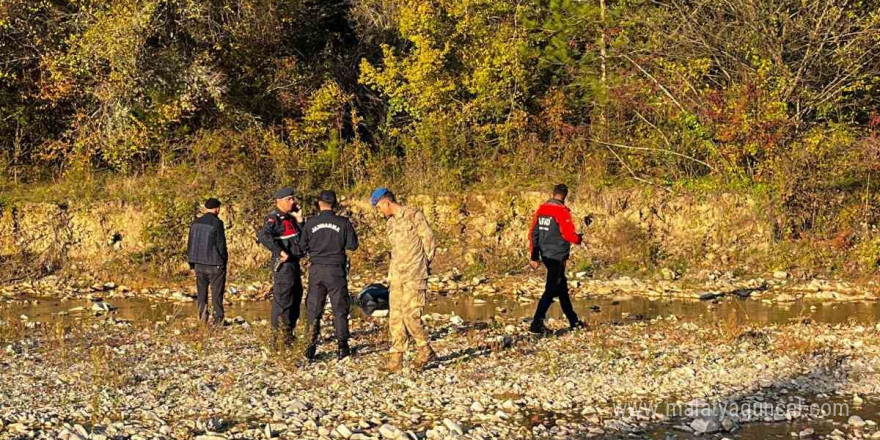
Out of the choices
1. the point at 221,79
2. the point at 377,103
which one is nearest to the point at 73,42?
the point at 221,79

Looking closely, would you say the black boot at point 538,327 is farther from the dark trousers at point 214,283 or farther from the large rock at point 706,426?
the large rock at point 706,426

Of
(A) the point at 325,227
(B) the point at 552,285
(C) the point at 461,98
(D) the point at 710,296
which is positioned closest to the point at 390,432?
(A) the point at 325,227

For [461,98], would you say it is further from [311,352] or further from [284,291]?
[311,352]

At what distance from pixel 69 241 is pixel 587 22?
1278 cm

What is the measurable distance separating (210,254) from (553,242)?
4.74 metres

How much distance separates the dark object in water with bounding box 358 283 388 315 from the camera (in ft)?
54.3

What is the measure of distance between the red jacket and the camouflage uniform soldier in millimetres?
2667

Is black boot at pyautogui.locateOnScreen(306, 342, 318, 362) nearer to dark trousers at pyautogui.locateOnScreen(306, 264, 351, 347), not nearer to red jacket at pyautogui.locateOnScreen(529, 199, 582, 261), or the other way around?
dark trousers at pyautogui.locateOnScreen(306, 264, 351, 347)

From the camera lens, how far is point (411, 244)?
1080 cm

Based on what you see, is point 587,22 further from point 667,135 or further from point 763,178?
point 763,178

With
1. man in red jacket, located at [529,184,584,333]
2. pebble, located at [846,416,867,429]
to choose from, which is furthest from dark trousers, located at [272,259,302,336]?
pebble, located at [846,416,867,429]

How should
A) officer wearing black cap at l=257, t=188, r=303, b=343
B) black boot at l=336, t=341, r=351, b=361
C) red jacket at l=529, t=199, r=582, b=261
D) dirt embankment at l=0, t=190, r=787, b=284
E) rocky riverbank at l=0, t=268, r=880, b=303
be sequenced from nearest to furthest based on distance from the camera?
1. black boot at l=336, t=341, r=351, b=361
2. officer wearing black cap at l=257, t=188, r=303, b=343
3. red jacket at l=529, t=199, r=582, b=261
4. rocky riverbank at l=0, t=268, r=880, b=303
5. dirt embankment at l=0, t=190, r=787, b=284

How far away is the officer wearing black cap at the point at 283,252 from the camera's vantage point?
1214 cm

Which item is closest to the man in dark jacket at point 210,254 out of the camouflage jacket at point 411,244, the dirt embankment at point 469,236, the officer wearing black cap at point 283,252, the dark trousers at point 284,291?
the officer wearing black cap at point 283,252
